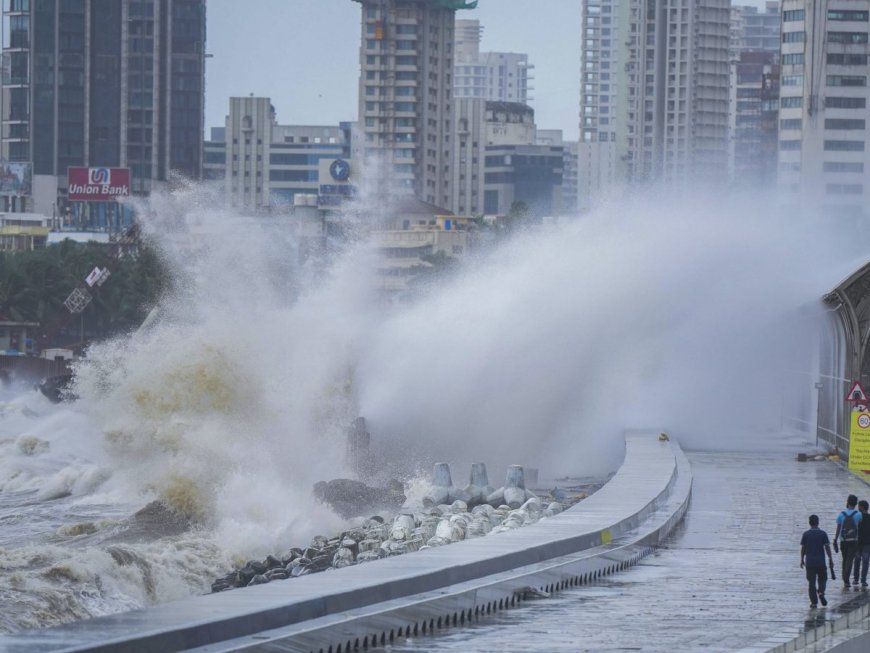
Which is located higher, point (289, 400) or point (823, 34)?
point (823, 34)

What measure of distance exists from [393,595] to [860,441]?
15.1 metres

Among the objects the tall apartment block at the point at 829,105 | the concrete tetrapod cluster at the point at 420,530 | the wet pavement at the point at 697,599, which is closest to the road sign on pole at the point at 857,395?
the wet pavement at the point at 697,599

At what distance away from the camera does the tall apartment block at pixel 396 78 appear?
18775 centimetres

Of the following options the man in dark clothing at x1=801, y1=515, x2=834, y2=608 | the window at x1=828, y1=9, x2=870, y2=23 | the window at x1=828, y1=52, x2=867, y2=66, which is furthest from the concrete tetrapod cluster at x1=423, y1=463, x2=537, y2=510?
the window at x1=828, y1=9, x2=870, y2=23

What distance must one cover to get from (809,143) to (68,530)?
4409 inches

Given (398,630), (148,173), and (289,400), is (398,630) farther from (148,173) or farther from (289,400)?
(148,173)

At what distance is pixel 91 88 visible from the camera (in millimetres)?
184625

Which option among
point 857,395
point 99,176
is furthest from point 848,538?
point 99,176

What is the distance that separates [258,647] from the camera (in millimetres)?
11656

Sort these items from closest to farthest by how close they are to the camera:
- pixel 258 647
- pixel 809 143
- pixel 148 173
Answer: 1. pixel 258 647
2. pixel 809 143
3. pixel 148 173

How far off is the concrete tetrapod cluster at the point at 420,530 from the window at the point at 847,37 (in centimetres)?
11210

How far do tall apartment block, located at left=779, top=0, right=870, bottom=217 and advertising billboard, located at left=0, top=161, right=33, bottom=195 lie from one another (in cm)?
7356

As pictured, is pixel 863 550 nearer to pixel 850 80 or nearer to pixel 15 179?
pixel 850 80

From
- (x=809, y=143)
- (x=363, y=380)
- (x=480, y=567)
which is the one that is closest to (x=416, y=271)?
(x=809, y=143)
